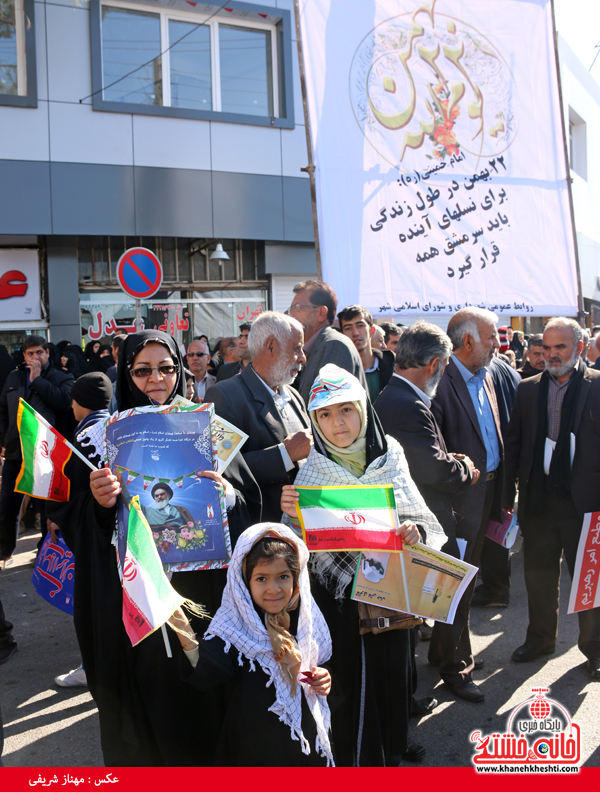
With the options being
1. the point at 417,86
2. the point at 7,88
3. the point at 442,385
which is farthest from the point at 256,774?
the point at 7,88

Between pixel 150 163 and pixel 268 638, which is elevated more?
pixel 150 163

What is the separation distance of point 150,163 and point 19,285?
3.17m

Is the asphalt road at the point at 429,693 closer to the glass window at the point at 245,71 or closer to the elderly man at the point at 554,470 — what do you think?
the elderly man at the point at 554,470

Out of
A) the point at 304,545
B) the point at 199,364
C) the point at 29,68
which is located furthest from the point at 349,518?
the point at 29,68

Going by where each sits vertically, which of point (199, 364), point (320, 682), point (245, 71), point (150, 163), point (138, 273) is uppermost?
point (245, 71)

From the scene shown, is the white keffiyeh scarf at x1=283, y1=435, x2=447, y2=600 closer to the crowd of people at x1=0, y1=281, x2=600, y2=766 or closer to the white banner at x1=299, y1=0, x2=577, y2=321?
the crowd of people at x1=0, y1=281, x2=600, y2=766

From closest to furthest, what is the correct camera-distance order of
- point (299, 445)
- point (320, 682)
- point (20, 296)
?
point (320, 682) → point (299, 445) → point (20, 296)

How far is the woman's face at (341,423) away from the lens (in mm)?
2629

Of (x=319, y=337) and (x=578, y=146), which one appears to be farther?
(x=578, y=146)

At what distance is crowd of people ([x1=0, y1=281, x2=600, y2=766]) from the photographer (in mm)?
2246

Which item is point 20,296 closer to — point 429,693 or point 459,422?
point 459,422

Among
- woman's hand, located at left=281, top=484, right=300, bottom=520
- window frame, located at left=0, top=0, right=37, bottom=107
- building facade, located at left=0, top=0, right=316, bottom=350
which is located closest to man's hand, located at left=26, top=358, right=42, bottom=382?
woman's hand, located at left=281, top=484, right=300, bottom=520

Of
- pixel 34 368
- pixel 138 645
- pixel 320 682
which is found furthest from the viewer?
pixel 34 368

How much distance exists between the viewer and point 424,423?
130 inches
